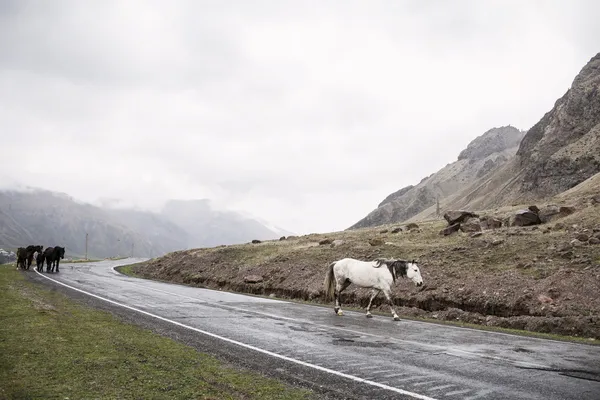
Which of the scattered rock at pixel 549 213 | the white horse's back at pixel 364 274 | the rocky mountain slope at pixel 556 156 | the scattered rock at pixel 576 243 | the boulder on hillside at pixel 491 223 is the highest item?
the rocky mountain slope at pixel 556 156

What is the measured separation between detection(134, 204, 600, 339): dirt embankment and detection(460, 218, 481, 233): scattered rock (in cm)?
96

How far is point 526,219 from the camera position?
31.9 m

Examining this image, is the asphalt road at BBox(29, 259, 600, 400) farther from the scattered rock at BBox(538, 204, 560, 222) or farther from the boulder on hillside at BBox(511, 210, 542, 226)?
the scattered rock at BBox(538, 204, 560, 222)

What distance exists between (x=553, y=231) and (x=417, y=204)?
135519 mm

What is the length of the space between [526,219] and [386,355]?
1023 inches

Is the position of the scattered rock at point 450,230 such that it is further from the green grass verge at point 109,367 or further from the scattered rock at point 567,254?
the green grass verge at point 109,367

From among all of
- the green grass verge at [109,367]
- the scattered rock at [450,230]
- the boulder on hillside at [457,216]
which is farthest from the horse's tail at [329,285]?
the boulder on hillside at [457,216]

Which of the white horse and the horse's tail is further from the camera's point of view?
the horse's tail

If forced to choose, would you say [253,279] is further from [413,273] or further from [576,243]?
[576,243]

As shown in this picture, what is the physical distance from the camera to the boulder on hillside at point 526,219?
104 feet

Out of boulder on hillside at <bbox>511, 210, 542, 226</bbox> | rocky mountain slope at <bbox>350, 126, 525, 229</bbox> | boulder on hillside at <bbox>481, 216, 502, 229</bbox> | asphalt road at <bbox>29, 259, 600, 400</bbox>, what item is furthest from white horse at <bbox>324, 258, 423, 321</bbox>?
rocky mountain slope at <bbox>350, 126, 525, 229</bbox>

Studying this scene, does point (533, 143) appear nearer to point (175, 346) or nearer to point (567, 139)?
point (567, 139)

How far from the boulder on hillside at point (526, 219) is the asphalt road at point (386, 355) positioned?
19.2 metres

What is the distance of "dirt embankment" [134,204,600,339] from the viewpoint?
17172 millimetres
